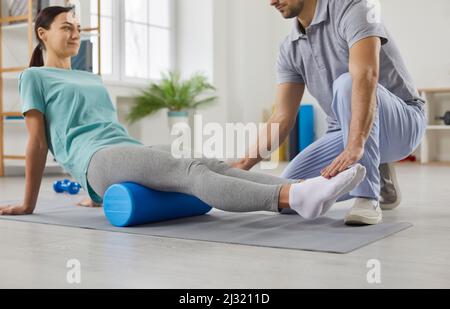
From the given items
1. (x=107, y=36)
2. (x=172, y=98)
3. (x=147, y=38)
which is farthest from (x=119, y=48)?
(x=172, y=98)

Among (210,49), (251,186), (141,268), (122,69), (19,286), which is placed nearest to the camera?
(19,286)

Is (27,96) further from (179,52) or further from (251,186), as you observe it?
(179,52)

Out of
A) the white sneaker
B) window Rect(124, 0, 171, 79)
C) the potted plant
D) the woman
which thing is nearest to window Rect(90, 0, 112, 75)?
window Rect(124, 0, 171, 79)

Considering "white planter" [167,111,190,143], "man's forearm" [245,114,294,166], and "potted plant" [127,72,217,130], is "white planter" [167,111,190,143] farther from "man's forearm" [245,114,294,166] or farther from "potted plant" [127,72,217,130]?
"man's forearm" [245,114,294,166]

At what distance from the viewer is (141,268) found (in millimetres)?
1377

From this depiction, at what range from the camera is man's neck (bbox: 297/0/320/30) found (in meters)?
2.10

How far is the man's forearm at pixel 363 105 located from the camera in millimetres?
1844

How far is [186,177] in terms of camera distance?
186cm

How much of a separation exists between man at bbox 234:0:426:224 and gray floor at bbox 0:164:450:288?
0.82ft

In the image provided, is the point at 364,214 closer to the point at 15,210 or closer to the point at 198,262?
the point at 198,262

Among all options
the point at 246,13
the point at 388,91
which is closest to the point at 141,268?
the point at 388,91

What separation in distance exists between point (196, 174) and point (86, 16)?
3125 millimetres

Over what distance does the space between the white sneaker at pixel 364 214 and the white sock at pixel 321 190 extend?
0.24m

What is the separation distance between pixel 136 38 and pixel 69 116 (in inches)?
154
